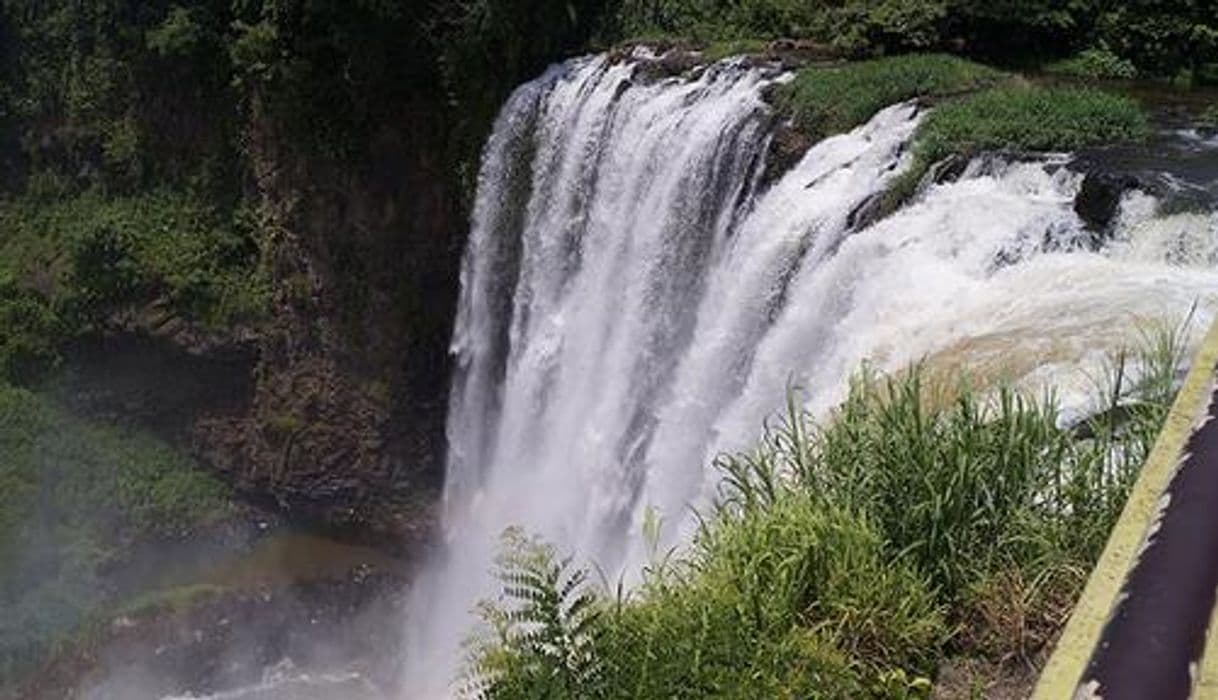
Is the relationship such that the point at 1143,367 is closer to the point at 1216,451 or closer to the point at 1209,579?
the point at 1216,451

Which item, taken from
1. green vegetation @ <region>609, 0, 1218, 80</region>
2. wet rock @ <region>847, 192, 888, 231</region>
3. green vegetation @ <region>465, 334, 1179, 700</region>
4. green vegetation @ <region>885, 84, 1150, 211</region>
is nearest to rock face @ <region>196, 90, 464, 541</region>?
green vegetation @ <region>609, 0, 1218, 80</region>

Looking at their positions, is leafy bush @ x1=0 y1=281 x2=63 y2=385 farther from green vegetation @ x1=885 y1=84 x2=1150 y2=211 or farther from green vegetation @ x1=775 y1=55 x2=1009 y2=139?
green vegetation @ x1=885 y1=84 x2=1150 y2=211

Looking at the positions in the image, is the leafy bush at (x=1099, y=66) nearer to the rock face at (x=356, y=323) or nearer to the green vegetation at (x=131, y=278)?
the rock face at (x=356, y=323)

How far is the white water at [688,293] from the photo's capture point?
7.11 m

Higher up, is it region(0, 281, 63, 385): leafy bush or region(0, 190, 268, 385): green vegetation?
region(0, 190, 268, 385): green vegetation

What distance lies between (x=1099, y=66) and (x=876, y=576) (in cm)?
1017

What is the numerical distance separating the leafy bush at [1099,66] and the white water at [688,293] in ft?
10.7

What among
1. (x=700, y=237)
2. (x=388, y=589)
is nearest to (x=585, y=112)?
(x=700, y=237)

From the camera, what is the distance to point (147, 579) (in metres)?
18.6

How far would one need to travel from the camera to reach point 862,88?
37.0ft

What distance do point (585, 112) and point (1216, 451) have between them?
1271cm

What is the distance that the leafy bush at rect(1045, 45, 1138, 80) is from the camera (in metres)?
12.6

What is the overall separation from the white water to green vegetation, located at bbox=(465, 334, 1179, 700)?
4.42ft

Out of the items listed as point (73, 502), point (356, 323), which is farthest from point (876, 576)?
point (73, 502)
